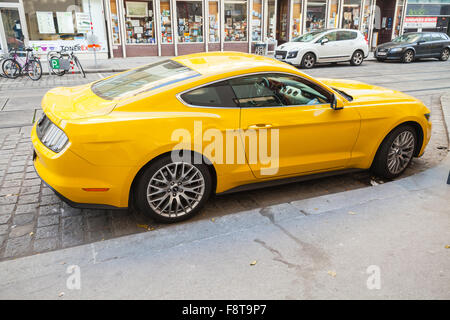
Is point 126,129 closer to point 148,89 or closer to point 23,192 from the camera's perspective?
point 148,89

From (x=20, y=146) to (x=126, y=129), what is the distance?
3530 mm

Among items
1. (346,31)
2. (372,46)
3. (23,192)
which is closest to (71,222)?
(23,192)

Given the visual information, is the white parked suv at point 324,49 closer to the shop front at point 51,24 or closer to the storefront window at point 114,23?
the storefront window at point 114,23

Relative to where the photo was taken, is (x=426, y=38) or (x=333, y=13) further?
(x=333, y=13)

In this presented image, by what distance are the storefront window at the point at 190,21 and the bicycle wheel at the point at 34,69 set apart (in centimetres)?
911

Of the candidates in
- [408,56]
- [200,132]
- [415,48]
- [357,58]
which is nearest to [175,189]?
[200,132]

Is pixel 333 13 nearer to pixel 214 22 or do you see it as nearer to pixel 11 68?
pixel 214 22

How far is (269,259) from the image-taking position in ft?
10.3

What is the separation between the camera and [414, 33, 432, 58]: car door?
19.5 meters

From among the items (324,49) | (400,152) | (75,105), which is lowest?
(400,152)

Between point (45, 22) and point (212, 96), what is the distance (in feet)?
57.9

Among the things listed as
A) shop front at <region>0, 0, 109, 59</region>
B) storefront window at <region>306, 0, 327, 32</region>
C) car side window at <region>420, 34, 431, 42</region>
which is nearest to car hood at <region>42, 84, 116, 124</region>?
shop front at <region>0, 0, 109, 59</region>

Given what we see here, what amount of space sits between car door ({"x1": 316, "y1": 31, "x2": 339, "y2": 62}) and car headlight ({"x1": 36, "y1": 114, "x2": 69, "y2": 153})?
47.9 ft
